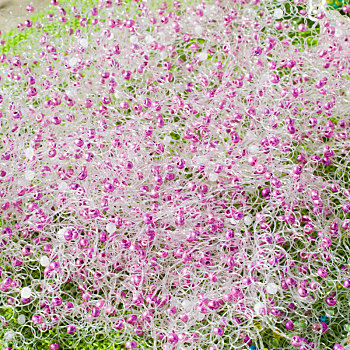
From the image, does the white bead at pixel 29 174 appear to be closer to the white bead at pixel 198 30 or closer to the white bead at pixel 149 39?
the white bead at pixel 149 39

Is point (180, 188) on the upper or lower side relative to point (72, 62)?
lower

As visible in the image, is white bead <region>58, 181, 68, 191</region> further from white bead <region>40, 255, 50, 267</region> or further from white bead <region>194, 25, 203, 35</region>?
white bead <region>194, 25, 203, 35</region>

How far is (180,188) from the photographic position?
902 millimetres

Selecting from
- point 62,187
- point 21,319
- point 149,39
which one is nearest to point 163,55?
point 149,39

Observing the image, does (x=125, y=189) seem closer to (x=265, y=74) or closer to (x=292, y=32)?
(x=265, y=74)

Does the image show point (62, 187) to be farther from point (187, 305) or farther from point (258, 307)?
point (258, 307)

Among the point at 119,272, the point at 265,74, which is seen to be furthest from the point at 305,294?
the point at 265,74

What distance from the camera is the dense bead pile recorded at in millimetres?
849

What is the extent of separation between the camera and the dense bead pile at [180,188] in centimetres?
85

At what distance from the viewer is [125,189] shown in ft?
2.96

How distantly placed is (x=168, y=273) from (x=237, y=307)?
0.50ft

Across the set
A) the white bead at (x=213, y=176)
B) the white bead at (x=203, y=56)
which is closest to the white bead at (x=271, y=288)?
the white bead at (x=213, y=176)

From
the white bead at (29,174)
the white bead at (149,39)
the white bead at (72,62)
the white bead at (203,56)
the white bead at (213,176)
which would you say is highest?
the white bead at (72,62)

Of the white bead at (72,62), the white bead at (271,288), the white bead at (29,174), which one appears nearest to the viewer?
the white bead at (271,288)
